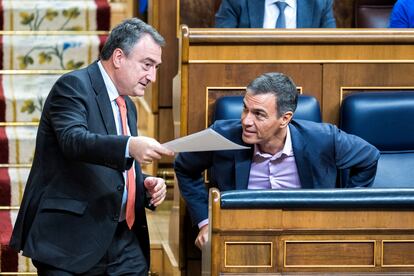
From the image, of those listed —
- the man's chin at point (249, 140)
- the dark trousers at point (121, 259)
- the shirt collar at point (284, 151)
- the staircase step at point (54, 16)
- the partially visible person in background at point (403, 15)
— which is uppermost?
the partially visible person in background at point (403, 15)

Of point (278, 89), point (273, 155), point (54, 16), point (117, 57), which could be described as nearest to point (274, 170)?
point (273, 155)

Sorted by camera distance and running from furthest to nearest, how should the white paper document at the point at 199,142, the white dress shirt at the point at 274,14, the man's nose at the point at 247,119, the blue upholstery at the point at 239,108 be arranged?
the white dress shirt at the point at 274,14
the blue upholstery at the point at 239,108
the man's nose at the point at 247,119
the white paper document at the point at 199,142

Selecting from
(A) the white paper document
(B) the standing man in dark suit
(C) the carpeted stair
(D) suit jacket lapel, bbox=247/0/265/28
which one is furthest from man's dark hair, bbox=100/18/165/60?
(C) the carpeted stair

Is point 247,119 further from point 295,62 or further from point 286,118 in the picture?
point 295,62

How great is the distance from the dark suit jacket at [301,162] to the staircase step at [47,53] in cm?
116

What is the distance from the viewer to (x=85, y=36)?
11.3 ft

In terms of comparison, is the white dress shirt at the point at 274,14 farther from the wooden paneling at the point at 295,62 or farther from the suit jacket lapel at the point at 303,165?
the suit jacket lapel at the point at 303,165

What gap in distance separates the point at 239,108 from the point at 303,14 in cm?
51

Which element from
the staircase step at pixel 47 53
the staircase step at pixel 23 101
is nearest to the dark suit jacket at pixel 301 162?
the staircase step at pixel 23 101

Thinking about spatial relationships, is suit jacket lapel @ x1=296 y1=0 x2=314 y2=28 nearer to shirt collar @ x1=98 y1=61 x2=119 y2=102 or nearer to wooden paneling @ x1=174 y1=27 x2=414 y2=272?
wooden paneling @ x1=174 y1=27 x2=414 y2=272

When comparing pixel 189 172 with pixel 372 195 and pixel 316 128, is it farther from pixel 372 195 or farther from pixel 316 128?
pixel 372 195

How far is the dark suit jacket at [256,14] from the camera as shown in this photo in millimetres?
2762

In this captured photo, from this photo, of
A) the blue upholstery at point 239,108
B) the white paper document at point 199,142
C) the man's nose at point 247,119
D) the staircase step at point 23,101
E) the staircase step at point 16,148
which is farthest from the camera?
the staircase step at point 23,101

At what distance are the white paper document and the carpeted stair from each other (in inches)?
46.6
